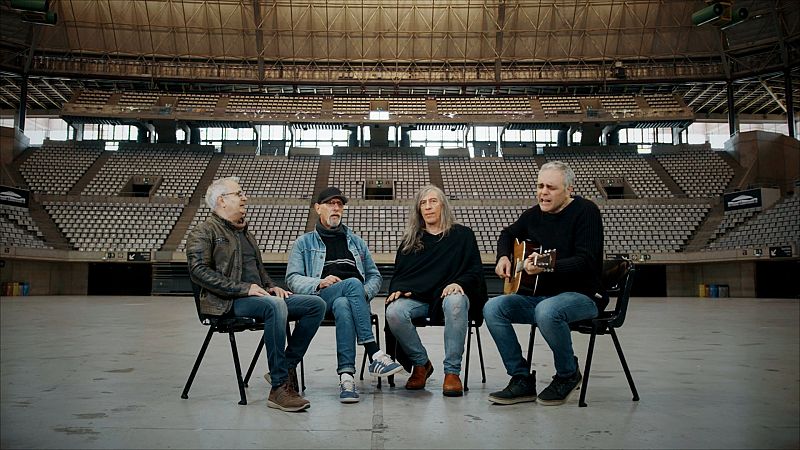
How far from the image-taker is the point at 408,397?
152 inches

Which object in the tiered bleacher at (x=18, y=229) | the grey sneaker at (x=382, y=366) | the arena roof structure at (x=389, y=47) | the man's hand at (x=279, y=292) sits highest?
the arena roof structure at (x=389, y=47)

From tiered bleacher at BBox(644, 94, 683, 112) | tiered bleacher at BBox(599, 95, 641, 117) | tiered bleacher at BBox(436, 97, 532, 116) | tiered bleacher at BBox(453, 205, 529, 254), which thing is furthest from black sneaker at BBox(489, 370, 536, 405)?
tiered bleacher at BBox(644, 94, 683, 112)

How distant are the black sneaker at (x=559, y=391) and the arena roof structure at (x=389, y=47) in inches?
1086

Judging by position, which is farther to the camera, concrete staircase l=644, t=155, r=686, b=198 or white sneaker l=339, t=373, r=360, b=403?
concrete staircase l=644, t=155, r=686, b=198

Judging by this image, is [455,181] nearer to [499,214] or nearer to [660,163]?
[499,214]

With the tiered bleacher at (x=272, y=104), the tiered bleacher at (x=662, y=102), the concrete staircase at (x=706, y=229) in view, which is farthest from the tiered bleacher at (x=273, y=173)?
the tiered bleacher at (x=662, y=102)

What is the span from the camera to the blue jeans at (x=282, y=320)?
3729mm

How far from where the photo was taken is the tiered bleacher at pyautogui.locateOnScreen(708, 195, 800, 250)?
2062 cm

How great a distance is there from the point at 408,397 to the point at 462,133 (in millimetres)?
29956

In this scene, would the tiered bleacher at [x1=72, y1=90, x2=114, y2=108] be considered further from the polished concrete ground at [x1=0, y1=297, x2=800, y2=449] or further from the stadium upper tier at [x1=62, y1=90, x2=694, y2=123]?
the polished concrete ground at [x1=0, y1=297, x2=800, y2=449]

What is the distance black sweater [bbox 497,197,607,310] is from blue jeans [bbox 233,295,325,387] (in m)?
1.51

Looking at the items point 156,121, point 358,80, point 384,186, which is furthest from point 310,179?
point 156,121

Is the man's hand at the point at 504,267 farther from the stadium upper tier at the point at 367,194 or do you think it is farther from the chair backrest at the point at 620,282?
the stadium upper tier at the point at 367,194

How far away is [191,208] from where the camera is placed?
26.1 metres
